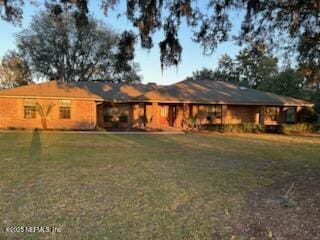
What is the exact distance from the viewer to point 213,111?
30.0m

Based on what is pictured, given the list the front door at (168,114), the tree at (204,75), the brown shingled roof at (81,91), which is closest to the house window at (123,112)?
the brown shingled roof at (81,91)

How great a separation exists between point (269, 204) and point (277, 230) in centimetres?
120

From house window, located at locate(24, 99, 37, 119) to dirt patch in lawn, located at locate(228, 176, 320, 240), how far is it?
866 inches

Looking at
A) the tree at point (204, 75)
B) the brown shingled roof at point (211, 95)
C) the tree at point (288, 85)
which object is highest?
the tree at point (204, 75)

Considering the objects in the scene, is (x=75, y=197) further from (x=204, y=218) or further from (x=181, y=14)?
(x=181, y=14)

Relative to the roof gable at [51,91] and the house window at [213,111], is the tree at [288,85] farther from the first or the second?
the roof gable at [51,91]

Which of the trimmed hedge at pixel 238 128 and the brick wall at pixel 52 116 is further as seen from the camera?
the brick wall at pixel 52 116

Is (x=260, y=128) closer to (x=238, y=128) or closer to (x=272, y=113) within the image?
(x=238, y=128)

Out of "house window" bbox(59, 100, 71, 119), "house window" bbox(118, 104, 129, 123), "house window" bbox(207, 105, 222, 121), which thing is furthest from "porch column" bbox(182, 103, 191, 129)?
"house window" bbox(59, 100, 71, 119)

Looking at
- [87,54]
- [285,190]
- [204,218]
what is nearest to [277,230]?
[204,218]

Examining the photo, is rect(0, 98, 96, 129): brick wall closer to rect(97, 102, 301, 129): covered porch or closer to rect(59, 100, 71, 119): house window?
rect(59, 100, 71, 119): house window

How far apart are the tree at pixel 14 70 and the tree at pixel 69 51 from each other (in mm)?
755

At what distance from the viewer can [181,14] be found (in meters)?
7.89

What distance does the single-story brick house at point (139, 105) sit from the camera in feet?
86.1
